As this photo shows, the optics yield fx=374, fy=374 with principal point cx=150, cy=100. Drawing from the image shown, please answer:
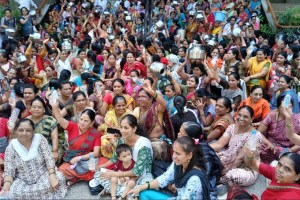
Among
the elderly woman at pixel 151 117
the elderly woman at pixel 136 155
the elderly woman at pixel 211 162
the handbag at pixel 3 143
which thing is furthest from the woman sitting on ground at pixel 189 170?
the handbag at pixel 3 143

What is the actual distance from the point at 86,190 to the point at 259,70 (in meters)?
3.45

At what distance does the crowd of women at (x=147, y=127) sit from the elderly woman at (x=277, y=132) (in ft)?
0.04

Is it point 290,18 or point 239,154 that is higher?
point 290,18

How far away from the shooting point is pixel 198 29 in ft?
31.3

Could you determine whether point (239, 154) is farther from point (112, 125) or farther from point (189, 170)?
point (112, 125)

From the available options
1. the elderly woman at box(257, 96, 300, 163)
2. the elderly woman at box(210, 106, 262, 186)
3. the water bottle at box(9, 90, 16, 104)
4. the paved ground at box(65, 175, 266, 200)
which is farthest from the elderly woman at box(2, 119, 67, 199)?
the elderly woman at box(257, 96, 300, 163)

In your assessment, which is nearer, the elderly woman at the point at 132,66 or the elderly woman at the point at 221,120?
the elderly woman at the point at 221,120

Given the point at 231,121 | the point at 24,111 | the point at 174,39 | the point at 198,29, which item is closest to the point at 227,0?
the point at 198,29

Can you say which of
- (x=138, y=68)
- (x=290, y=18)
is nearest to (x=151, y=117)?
(x=138, y=68)

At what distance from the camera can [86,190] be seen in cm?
383

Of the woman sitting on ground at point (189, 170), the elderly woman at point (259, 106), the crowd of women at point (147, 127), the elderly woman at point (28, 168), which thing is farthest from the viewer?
the elderly woman at point (259, 106)

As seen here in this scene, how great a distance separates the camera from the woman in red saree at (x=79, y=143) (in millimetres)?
3895

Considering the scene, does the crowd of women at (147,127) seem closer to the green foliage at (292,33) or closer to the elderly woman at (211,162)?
the elderly woman at (211,162)

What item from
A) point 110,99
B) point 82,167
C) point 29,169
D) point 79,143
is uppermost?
point 110,99
